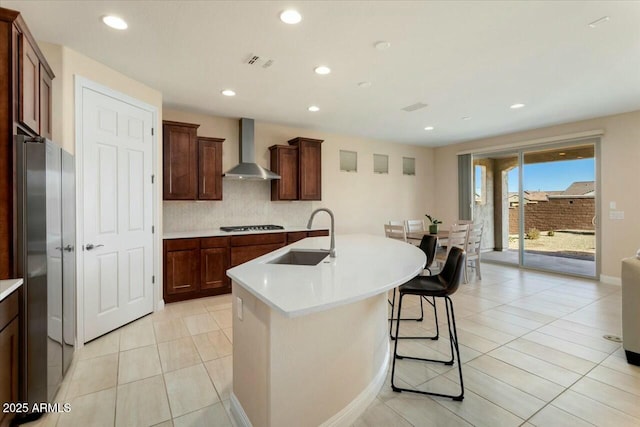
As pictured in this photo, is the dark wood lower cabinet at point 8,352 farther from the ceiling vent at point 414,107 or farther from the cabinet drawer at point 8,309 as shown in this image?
the ceiling vent at point 414,107

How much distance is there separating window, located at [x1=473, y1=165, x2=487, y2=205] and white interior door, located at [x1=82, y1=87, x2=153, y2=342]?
6547 mm

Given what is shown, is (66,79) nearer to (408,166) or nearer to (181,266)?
(181,266)

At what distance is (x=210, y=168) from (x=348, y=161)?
2869 mm

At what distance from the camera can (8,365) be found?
5.27 feet

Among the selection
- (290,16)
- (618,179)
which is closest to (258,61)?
(290,16)

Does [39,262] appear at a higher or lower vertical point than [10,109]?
lower

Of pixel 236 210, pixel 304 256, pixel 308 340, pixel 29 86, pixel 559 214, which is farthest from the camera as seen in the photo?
pixel 559 214

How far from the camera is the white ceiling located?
2.18 m

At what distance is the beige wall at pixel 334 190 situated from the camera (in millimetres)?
4719

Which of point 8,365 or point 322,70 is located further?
point 322,70

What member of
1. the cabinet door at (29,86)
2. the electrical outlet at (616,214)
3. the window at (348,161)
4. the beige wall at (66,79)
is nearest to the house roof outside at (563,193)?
the electrical outlet at (616,214)

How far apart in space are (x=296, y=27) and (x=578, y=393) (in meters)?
3.35

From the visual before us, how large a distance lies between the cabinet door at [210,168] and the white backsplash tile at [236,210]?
1.16ft

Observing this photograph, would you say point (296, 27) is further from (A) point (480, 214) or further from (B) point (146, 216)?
(A) point (480, 214)
